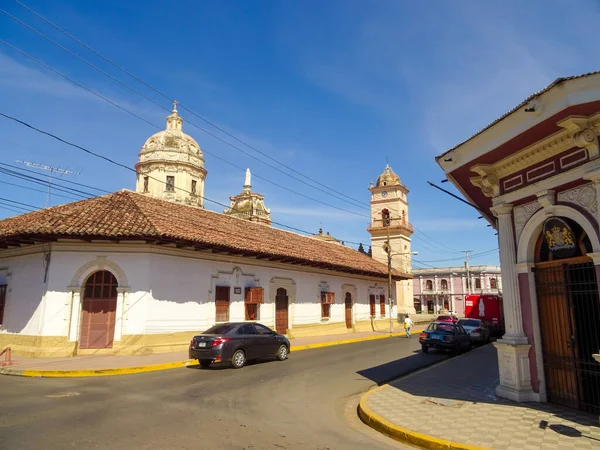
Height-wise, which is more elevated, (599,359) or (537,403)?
(599,359)

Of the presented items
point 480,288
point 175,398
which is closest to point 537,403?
point 175,398

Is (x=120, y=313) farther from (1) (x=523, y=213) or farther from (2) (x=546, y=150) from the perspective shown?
(2) (x=546, y=150)

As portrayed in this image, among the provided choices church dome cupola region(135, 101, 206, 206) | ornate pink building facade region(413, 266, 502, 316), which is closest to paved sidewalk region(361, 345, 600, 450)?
church dome cupola region(135, 101, 206, 206)

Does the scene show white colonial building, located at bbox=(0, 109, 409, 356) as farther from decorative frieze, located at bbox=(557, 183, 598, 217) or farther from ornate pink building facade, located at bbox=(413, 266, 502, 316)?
ornate pink building facade, located at bbox=(413, 266, 502, 316)

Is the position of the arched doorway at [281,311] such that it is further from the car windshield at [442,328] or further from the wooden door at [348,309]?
the car windshield at [442,328]

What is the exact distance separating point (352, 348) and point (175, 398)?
472 inches

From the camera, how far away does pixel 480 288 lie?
221 ft

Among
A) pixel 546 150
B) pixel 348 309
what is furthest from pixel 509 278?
pixel 348 309

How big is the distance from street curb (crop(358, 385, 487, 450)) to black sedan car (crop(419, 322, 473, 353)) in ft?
35.4

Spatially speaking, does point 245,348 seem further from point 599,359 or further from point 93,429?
point 599,359

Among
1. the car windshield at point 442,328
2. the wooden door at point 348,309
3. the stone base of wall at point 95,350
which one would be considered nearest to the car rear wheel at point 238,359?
the stone base of wall at point 95,350

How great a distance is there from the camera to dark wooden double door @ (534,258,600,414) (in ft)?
23.4

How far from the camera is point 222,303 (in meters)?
18.7

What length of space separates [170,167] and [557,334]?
33.9m
